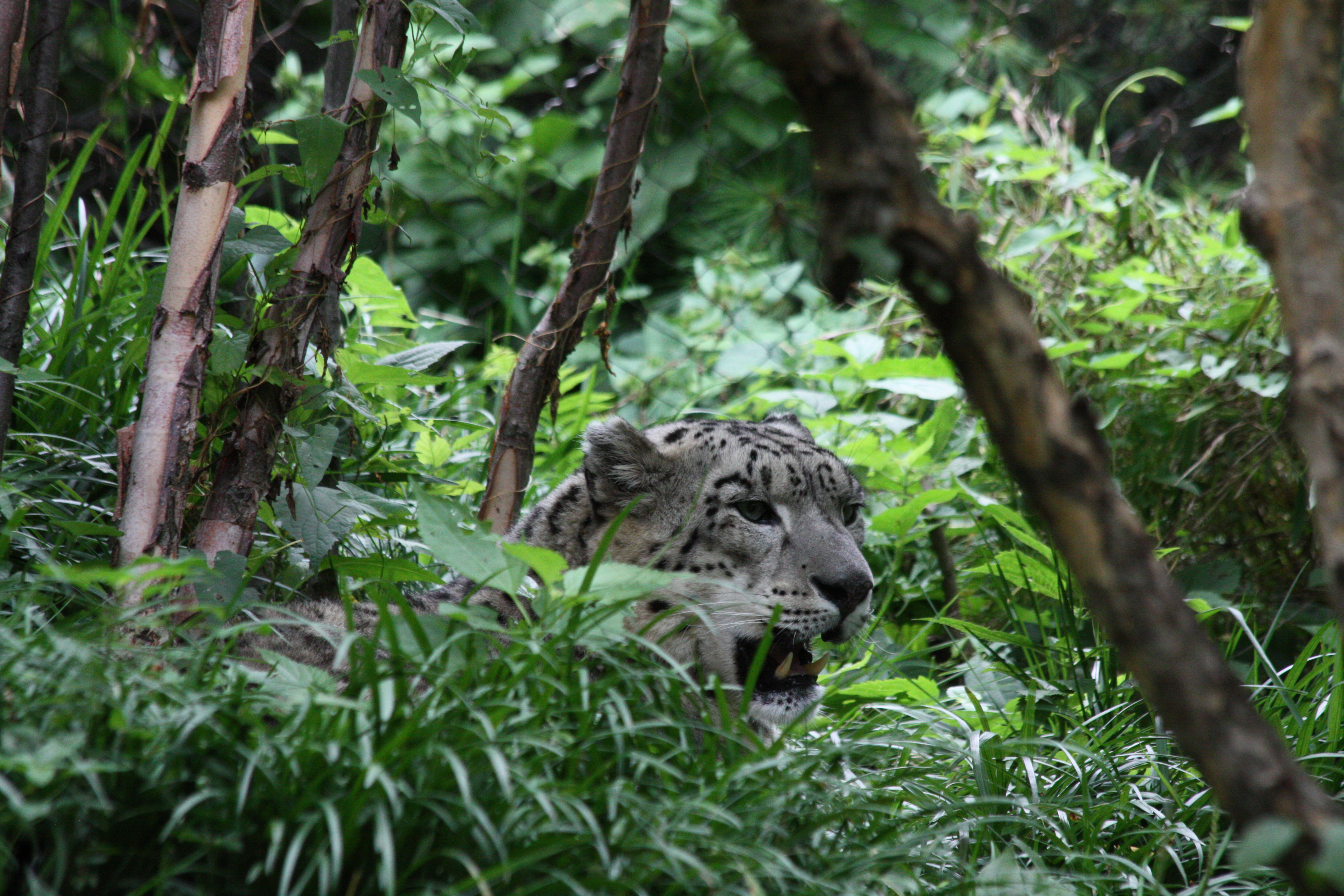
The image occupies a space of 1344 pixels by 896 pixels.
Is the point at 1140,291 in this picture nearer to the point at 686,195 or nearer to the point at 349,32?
the point at 349,32

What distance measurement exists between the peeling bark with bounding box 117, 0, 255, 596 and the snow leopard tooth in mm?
1429

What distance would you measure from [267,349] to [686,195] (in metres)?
4.61

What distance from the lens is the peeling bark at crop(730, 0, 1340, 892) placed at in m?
1.16

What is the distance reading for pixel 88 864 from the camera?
54.5 inches

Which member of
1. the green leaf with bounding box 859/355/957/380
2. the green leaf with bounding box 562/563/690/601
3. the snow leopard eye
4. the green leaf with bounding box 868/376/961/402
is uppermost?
the green leaf with bounding box 859/355/957/380

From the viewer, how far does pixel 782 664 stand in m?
2.74

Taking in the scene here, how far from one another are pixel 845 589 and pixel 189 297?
5.04ft

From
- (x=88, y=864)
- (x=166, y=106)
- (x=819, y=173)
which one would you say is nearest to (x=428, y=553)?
(x=88, y=864)

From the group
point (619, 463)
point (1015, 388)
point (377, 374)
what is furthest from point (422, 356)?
point (1015, 388)

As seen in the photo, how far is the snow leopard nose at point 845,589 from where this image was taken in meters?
2.69

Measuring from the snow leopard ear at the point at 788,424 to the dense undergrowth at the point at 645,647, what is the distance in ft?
0.86

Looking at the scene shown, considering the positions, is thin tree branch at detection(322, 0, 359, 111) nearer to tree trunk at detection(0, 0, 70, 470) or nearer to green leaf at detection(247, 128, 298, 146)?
green leaf at detection(247, 128, 298, 146)

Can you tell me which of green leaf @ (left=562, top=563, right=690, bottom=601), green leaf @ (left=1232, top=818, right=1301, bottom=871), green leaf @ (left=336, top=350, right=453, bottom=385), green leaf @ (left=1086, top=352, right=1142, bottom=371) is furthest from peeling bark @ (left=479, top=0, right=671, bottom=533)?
green leaf @ (left=1232, top=818, right=1301, bottom=871)

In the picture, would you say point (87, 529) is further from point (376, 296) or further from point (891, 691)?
point (891, 691)
